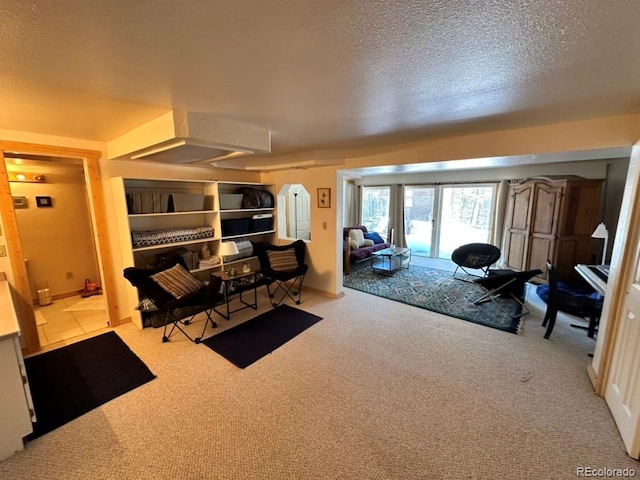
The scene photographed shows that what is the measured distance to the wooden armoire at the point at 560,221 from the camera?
412cm

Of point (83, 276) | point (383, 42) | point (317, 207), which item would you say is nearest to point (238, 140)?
point (383, 42)

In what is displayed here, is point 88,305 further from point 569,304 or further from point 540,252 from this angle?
point 540,252

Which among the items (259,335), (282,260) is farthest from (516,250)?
(259,335)

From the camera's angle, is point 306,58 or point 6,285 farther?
point 6,285

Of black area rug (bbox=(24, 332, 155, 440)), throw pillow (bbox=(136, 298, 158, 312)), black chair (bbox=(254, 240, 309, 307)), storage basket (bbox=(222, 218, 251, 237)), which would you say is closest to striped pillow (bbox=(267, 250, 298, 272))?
black chair (bbox=(254, 240, 309, 307))

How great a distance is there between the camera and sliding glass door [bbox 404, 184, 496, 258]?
233 inches

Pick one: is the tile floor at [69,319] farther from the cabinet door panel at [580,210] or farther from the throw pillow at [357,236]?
the cabinet door panel at [580,210]

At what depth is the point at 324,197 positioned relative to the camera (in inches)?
165

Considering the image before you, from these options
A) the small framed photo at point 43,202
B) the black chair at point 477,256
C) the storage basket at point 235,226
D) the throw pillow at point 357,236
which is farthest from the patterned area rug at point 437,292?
the small framed photo at point 43,202

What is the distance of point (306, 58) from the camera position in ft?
4.15

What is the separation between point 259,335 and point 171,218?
214 cm

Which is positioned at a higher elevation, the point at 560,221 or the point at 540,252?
the point at 560,221

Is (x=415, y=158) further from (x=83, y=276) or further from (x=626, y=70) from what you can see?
(x=83, y=276)

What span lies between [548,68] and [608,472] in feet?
7.74
